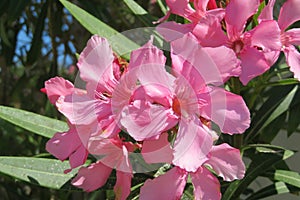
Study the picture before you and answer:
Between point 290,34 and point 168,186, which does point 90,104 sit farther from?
point 290,34

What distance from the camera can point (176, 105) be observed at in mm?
753

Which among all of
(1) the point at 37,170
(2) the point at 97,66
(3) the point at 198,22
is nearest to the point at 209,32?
(3) the point at 198,22

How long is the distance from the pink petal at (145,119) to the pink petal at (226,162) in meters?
0.08

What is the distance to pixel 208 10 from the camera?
88cm

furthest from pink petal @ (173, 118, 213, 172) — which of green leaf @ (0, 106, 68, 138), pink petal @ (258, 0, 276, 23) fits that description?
green leaf @ (0, 106, 68, 138)

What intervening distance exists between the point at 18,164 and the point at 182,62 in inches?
14.9

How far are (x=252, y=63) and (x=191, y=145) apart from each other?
17 cm

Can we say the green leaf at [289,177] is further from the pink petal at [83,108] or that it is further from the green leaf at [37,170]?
the pink petal at [83,108]

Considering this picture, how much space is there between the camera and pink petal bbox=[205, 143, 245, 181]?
0.77 m

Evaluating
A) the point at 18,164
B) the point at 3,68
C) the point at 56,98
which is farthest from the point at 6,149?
the point at 56,98

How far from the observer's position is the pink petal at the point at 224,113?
0.75 metres

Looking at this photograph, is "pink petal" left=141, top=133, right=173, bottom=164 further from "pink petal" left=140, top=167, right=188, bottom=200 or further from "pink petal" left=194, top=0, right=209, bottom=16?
"pink petal" left=194, top=0, right=209, bottom=16

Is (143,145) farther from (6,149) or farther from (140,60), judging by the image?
(6,149)

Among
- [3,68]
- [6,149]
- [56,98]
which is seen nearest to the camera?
[56,98]
